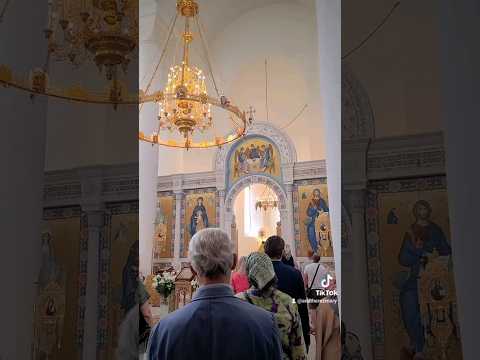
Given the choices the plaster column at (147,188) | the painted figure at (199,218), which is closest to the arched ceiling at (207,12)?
the plaster column at (147,188)

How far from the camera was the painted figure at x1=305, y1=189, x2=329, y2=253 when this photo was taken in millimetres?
10820

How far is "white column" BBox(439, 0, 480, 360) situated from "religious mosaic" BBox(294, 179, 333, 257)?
924 cm

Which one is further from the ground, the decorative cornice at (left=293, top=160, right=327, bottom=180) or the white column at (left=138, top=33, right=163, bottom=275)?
the decorative cornice at (left=293, top=160, right=327, bottom=180)

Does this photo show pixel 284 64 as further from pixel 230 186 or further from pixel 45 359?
pixel 45 359

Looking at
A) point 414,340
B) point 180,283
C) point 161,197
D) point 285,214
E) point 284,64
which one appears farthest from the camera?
point 284,64

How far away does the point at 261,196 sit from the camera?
1539cm

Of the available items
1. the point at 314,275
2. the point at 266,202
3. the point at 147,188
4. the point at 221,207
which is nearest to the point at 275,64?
the point at 266,202

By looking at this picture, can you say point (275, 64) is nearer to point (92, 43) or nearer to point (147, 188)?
point (147, 188)

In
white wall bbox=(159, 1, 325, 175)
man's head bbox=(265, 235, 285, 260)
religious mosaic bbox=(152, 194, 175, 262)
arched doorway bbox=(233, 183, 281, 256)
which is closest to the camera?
man's head bbox=(265, 235, 285, 260)

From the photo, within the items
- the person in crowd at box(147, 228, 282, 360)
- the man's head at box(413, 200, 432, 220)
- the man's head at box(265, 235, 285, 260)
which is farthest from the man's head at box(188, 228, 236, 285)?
the man's head at box(265, 235, 285, 260)

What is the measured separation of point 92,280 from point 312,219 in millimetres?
9651

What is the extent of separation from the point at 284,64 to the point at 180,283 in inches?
301

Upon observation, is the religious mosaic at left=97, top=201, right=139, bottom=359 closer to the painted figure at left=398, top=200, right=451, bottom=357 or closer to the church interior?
the church interior

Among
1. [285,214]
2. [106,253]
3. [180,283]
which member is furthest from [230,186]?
[106,253]
